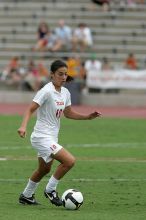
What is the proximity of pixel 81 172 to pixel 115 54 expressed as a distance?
63.7 ft

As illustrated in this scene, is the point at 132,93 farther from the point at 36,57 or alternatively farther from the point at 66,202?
the point at 66,202

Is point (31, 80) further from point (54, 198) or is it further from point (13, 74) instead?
point (54, 198)

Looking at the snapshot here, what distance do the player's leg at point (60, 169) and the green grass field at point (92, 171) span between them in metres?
0.13

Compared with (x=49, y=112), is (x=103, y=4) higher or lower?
lower

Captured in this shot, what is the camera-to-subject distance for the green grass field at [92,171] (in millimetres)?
10141

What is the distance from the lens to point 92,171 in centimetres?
1442

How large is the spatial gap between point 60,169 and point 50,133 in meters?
0.50

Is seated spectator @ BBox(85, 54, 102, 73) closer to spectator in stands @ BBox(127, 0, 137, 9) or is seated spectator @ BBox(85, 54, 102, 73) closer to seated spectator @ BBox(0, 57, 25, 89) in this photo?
seated spectator @ BBox(0, 57, 25, 89)

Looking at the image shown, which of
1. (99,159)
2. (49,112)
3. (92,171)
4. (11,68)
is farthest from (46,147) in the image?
(11,68)

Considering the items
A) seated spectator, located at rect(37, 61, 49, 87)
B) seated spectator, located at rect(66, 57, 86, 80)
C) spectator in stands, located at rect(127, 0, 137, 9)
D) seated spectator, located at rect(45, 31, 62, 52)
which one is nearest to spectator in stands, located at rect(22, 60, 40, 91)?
seated spectator, located at rect(37, 61, 49, 87)

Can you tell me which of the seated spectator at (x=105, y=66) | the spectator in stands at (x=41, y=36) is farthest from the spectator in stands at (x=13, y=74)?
the seated spectator at (x=105, y=66)

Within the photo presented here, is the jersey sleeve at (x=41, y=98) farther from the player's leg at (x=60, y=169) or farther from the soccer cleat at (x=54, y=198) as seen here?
the soccer cleat at (x=54, y=198)

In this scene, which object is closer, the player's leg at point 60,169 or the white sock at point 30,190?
→ the player's leg at point 60,169

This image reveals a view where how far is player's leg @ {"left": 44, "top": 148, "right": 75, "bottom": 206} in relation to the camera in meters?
10.5
